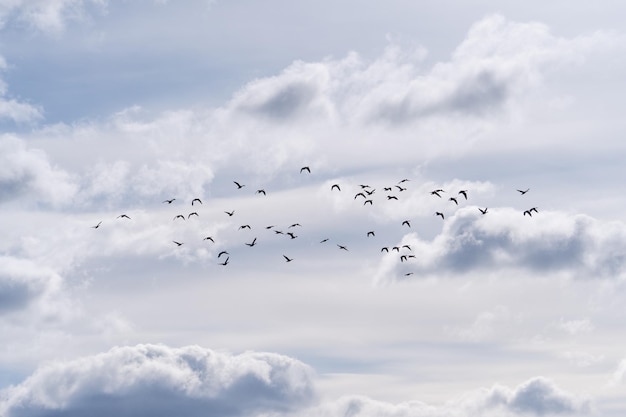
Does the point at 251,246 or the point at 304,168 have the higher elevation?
the point at 304,168

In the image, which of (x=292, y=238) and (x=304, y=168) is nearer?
(x=304, y=168)

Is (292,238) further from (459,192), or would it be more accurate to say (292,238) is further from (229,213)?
(459,192)

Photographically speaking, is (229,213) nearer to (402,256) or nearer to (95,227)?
(95,227)

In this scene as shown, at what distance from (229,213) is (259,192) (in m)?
7.15

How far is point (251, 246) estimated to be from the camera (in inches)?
6245

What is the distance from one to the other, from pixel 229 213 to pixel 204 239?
6.92m

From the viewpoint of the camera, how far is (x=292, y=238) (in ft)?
531

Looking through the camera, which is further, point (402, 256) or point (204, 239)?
point (402, 256)

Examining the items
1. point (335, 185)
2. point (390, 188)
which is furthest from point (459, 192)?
point (335, 185)

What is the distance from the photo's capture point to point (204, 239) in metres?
160

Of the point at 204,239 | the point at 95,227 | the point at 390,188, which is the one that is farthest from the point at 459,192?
the point at 95,227

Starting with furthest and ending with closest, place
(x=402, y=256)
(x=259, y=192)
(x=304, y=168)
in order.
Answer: (x=402, y=256) < (x=259, y=192) < (x=304, y=168)

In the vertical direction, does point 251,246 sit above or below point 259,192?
below

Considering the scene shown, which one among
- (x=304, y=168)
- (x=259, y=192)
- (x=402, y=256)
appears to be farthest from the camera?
(x=402, y=256)
